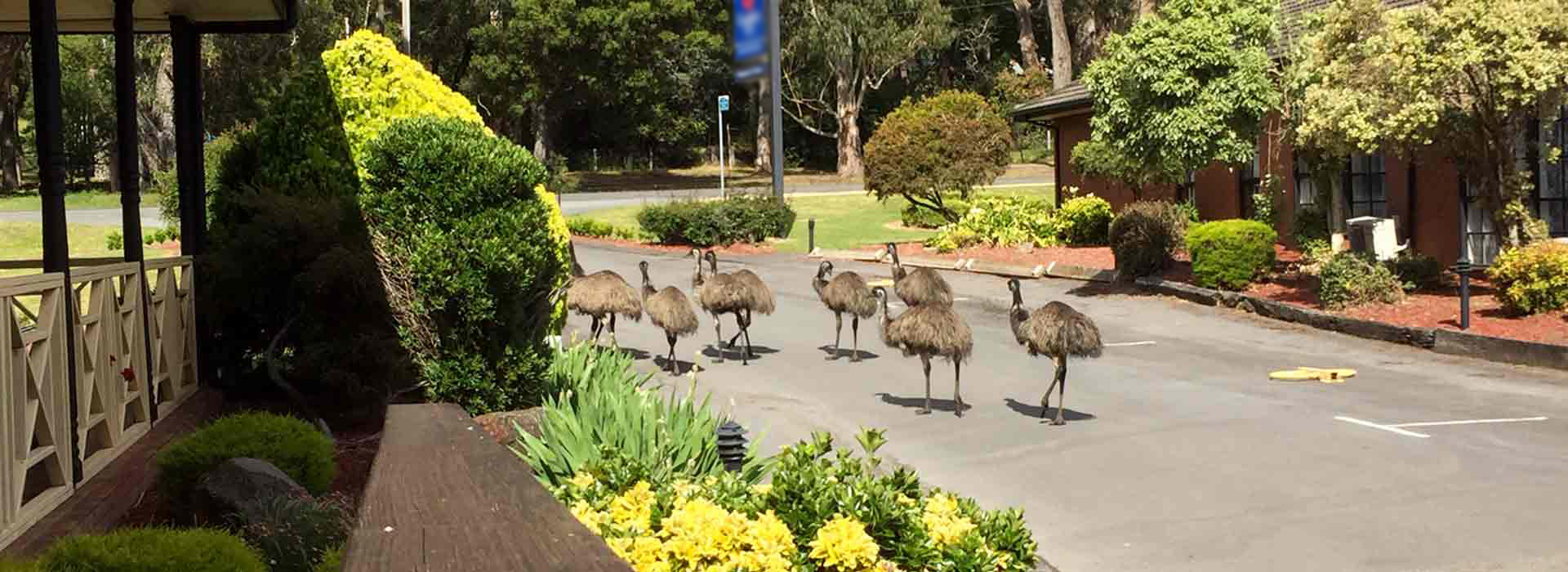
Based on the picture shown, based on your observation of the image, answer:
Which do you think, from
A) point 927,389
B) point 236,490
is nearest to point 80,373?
point 236,490

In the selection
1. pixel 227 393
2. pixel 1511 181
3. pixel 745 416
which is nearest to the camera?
pixel 227 393

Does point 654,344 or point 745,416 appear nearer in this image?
point 745,416

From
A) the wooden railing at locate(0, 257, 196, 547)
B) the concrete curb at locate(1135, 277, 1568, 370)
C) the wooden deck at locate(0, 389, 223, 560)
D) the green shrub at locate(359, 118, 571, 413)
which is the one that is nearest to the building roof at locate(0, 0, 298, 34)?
the wooden railing at locate(0, 257, 196, 547)

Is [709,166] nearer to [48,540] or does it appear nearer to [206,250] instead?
[206,250]

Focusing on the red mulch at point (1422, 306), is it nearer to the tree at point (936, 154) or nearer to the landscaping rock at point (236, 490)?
the tree at point (936, 154)

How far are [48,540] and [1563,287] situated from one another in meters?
17.5

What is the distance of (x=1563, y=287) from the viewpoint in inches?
749

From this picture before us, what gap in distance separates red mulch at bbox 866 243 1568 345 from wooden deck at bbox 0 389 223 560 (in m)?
14.4

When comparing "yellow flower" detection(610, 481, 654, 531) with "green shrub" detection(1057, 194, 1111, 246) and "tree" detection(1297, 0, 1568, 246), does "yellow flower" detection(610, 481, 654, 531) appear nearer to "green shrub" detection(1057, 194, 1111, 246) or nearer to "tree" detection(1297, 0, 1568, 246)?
"tree" detection(1297, 0, 1568, 246)

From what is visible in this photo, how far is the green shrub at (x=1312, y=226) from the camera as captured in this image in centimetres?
2658

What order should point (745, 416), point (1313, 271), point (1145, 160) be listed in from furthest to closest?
point (1145, 160)
point (1313, 271)
point (745, 416)

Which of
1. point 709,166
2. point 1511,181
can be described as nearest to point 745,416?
point 1511,181

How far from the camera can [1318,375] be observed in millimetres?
17031

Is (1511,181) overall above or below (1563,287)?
above
